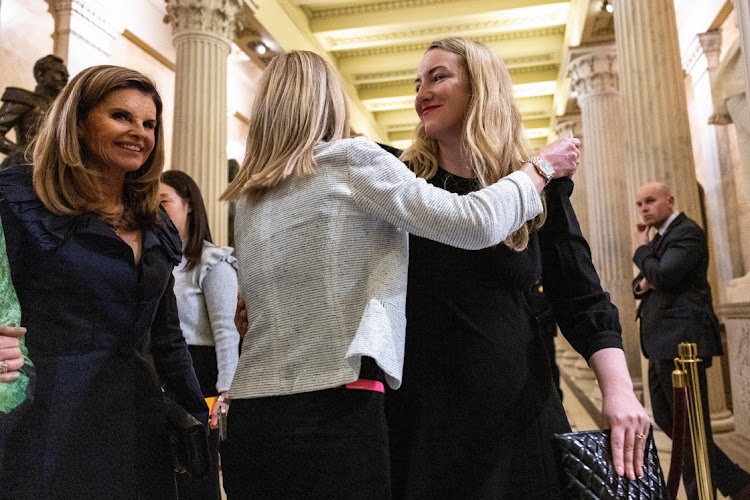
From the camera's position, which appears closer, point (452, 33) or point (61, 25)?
point (61, 25)

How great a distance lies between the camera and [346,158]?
1341 millimetres

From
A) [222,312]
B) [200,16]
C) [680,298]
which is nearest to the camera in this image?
[222,312]

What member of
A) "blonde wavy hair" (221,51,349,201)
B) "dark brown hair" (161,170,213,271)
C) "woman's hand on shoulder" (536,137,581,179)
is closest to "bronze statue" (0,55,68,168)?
"dark brown hair" (161,170,213,271)

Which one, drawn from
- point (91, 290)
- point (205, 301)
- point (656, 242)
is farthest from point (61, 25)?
point (91, 290)

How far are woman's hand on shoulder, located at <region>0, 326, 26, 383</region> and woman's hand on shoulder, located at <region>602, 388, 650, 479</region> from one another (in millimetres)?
1272

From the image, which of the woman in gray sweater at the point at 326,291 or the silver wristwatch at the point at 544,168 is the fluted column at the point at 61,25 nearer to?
the woman in gray sweater at the point at 326,291

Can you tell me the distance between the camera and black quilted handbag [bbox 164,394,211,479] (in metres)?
1.71

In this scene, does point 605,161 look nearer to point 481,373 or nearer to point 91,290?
point 481,373

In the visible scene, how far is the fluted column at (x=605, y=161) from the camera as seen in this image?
9.96 m

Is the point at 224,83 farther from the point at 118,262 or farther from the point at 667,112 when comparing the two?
the point at 118,262

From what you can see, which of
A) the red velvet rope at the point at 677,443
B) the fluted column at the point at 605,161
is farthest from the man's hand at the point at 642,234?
the fluted column at the point at 605,161

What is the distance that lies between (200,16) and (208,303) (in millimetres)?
6467

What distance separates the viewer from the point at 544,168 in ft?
4.69

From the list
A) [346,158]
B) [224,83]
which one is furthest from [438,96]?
[224,83]
